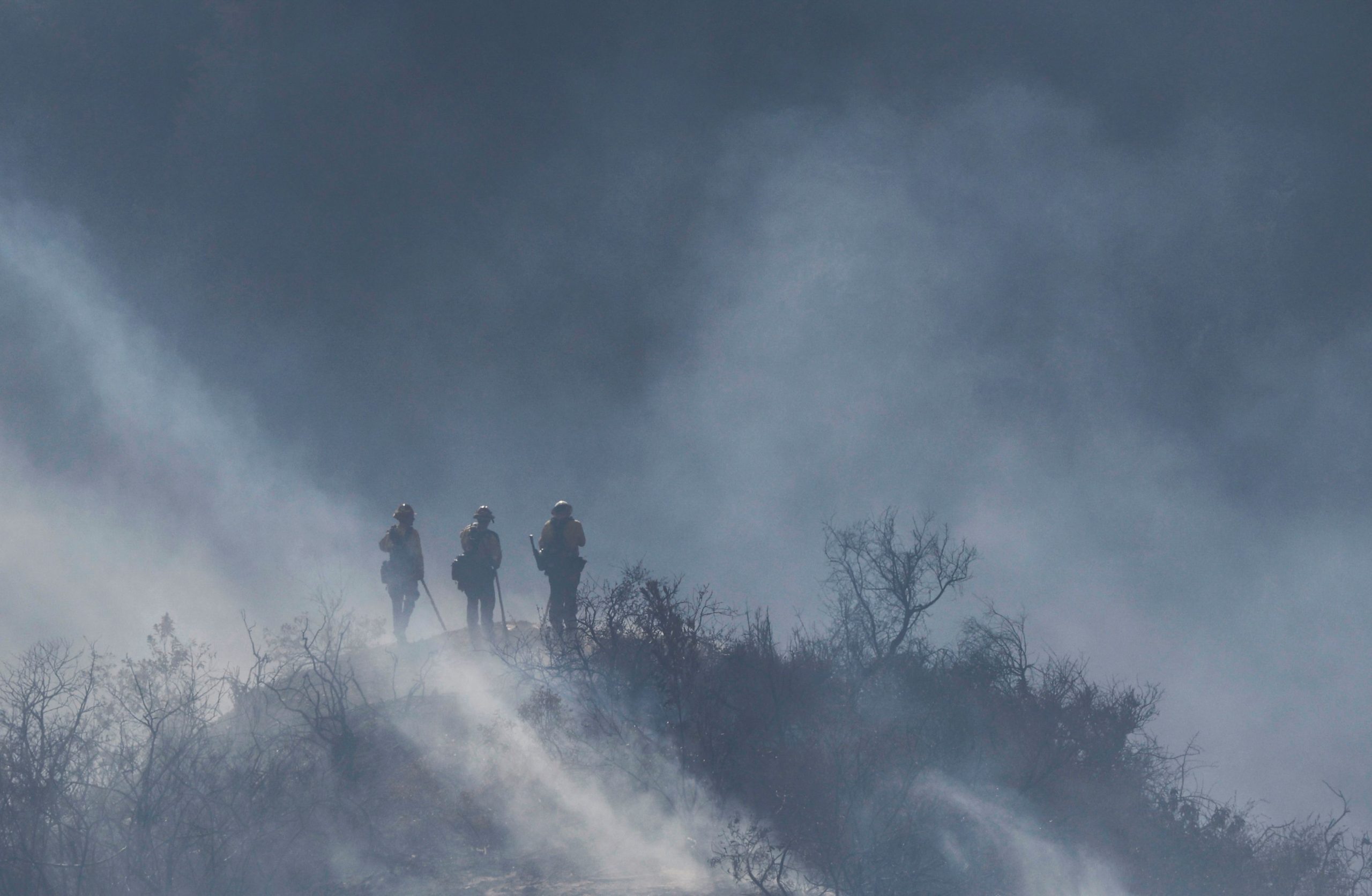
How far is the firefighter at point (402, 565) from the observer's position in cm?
1800

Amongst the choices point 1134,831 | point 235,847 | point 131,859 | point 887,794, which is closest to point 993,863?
point 887,794

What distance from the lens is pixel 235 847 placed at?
1355 cm

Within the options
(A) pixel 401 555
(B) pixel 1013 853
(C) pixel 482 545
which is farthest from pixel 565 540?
(B) pixel 1013 853

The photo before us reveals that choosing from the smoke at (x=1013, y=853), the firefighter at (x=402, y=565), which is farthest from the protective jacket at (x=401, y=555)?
the smoke at (x=1013, y=853)

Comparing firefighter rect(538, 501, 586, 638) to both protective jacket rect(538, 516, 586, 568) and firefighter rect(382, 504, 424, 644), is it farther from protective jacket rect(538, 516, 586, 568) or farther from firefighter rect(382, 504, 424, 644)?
Answer: firefighter rect(382, 504, 424, 644)

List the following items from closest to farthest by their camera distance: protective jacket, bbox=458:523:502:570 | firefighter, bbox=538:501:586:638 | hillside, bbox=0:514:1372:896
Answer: hillside, bbox=0:514:1372:896 → firefighter, bbox=538:501:586:638 → protective jacket, bbox=458:523:502:570

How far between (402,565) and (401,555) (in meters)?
0.16

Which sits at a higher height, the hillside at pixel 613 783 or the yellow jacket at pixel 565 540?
the yellow jacket at pixel 565 540

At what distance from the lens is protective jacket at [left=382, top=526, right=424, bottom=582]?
18.0 meters

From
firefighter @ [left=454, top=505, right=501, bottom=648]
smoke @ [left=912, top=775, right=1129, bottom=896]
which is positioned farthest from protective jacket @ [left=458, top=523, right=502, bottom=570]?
smoke @ [left=912, top=775, right=1129, bottom=896]

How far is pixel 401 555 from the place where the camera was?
59.2ft

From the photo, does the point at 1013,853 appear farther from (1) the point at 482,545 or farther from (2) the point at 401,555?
(2) the point at 401,555

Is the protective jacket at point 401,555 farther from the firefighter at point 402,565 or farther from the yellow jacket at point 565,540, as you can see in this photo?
the yellow jacket at point 565,540

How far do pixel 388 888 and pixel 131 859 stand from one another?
2.85m
